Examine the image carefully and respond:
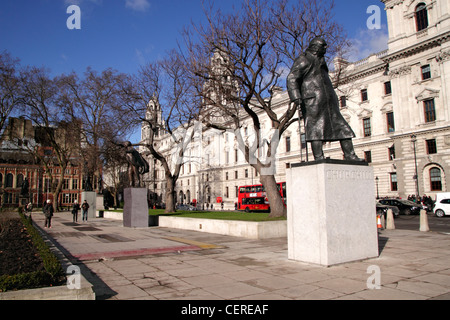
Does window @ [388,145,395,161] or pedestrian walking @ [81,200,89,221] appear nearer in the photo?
pedestrian walking @ [81,200,89,221]

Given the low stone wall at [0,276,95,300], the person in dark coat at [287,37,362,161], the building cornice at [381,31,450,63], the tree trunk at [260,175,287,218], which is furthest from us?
the building cornice at [381,31,450,63]

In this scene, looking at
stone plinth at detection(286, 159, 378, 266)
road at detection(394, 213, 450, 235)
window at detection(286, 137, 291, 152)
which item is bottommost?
road at detection(394, 213, 450, 235)

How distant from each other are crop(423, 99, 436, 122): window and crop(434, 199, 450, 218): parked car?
16897 mm

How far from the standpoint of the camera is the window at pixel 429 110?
1633 inches

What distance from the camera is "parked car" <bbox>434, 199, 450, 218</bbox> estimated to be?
93.7ft

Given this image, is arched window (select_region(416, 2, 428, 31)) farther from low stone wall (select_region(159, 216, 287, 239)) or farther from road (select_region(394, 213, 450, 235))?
low stone wall (select_region(159, 216, 287, 239))

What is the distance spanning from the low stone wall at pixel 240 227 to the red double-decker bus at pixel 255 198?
83.1ft

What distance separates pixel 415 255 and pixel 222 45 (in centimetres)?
1532

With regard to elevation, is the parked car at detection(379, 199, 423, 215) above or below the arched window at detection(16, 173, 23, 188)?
below

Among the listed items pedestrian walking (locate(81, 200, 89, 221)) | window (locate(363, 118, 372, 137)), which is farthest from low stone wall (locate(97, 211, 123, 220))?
window (locate(363, 118, 372, 137))

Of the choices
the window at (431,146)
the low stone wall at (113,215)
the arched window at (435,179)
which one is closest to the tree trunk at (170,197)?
the low stone wall at (113,215)

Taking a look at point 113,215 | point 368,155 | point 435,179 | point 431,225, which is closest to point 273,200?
point 431,225

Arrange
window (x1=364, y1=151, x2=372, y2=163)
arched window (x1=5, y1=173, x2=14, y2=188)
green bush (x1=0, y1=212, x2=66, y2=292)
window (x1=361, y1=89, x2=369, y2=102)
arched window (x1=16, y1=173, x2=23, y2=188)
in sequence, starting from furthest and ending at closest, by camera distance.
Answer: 1. arched window (x1=16, y1=173, x2=23, y2=188)
2. arched window (x1=5, y1=173, x2=14, y2=188)
3. window (x1=361, y1=89, x2=369, y2=102)
4. window (x1=364, y1=151, x2=372, y2=163)
5. green bush (x1=0, y1=212, x2=66, y2=292)

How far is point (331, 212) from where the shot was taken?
7.66m
